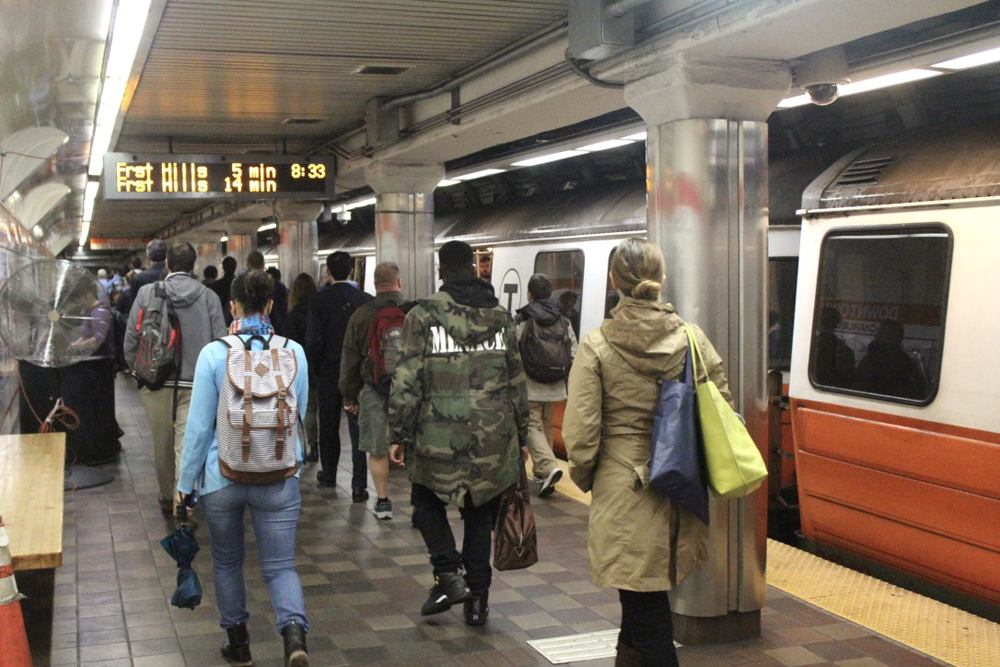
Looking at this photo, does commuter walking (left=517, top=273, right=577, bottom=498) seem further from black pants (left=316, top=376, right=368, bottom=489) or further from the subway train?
the subway train

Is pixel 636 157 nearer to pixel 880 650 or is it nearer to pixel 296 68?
pixel 296 68

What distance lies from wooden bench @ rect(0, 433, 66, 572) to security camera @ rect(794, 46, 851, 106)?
3.92 m

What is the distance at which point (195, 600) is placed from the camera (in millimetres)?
4492

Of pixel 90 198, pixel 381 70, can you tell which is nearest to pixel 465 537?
pixel 381 70

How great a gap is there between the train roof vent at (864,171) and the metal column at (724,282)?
1.69 m

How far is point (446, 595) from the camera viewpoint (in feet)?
16.9

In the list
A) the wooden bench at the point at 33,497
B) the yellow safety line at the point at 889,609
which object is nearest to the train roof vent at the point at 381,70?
the wooden bench at the point at 33,497

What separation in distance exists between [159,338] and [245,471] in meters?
2.82

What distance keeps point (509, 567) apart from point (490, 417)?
2.22 feet

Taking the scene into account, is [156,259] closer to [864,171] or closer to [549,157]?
[549,157]

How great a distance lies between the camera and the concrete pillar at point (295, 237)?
52.9 ft

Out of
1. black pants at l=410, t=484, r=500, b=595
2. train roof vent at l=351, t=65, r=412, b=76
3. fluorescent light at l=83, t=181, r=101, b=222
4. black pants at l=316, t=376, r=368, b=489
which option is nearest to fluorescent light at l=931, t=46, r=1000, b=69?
black pants at l=410, t=484, r=500, b=595

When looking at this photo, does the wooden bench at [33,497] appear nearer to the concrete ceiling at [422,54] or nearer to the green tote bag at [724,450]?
the green tote bag at [724,450]

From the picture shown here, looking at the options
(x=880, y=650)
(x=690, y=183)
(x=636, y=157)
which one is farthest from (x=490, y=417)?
(x=636, y=157)
